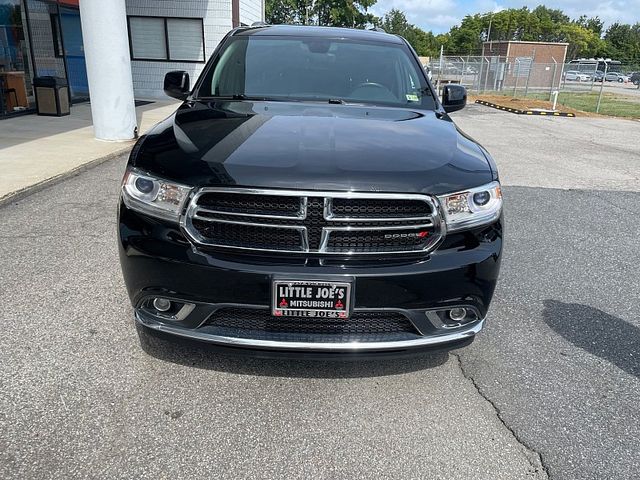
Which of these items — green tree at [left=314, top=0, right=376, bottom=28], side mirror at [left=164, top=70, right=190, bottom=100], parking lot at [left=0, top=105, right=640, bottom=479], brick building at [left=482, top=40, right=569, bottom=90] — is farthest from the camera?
green tree at [left=314, top=0, right=376, bottom=28]

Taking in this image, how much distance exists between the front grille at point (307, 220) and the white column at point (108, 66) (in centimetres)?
724

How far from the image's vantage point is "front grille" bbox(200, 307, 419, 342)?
225 cm

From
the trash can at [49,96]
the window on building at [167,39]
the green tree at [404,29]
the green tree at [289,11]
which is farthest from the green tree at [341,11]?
the green tree at [404,29]

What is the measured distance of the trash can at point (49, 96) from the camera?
11.2 m

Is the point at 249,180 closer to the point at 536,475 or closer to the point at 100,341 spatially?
the point at 100,341

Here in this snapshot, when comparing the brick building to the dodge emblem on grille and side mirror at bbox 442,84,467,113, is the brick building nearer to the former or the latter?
side mirror at bbox 442,84,467,113

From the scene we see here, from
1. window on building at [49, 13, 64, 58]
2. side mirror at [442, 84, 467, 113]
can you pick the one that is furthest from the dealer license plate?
window on building at [49, 13, 64, 58]

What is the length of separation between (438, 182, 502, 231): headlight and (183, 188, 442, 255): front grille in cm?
8

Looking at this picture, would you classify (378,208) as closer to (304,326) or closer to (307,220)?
(307,220)

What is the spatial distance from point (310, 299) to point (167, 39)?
17447 mm

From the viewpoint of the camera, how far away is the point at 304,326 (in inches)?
89.3

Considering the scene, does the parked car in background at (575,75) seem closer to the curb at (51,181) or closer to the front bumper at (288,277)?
the curb at (51,181)

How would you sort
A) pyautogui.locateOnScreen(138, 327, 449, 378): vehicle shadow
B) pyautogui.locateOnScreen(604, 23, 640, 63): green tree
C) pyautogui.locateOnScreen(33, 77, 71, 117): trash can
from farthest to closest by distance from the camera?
1. pyautogui.locateOnScreen(604, 23, 640, 63): green tree
2. pyautogui.locateOnScreen(33, 77, 71, 117): trash can
3. pyautogui.locateOnScreen(138, 327, 449, 378): vehicle shadow

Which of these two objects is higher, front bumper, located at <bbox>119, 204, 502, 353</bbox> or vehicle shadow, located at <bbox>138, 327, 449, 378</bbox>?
front bumper, located at <bbox>119, 204, 502, 353</bbox>
